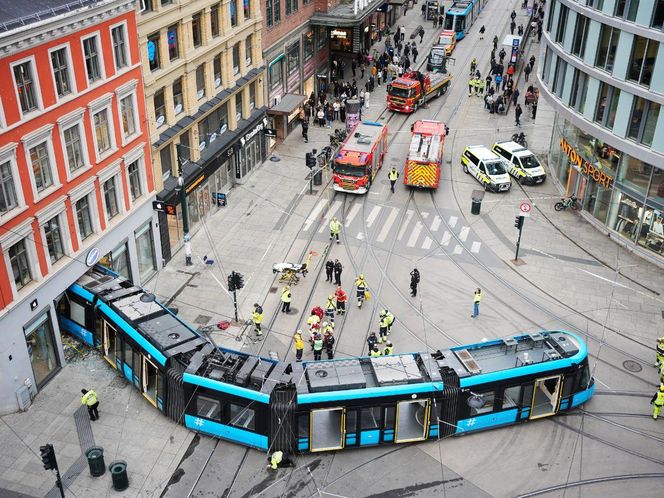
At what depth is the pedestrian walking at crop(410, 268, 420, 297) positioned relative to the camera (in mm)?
37156

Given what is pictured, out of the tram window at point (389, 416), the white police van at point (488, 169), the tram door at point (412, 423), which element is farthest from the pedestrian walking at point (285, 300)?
the white police van at point (488, 169)

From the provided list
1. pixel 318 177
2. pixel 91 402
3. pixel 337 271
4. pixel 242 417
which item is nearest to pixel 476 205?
pixel 318 177

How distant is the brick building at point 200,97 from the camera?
3725cm

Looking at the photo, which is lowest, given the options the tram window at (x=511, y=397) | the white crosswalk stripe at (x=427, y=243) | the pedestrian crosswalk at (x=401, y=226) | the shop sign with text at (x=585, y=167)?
the white crosswalk stripe at (x=427, y=243)

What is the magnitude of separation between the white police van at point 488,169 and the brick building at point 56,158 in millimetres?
23875

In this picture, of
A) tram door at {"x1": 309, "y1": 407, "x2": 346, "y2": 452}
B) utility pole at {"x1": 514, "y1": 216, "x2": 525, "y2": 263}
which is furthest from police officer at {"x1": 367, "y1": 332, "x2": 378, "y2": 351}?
utility pole at {"x1": 514, "y1": 216, "x2": 525, "y2": 263}

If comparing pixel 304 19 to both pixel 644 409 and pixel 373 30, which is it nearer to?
pixel 373 30

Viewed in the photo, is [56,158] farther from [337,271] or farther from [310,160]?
[310,160]

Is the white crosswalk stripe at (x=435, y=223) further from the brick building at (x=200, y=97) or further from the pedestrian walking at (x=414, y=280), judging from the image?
the brick building at (x=200, y=97)

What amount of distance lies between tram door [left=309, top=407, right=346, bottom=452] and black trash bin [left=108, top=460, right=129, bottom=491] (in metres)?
6.67

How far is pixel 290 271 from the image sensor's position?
39156 mm

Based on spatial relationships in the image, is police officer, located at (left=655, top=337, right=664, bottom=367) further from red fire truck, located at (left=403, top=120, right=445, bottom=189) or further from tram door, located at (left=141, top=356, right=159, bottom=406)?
tram door, located at (left=141, top=356, right=159, bottom=406)

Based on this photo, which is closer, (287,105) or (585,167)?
(585,167)

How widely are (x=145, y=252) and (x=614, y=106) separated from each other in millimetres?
26923
